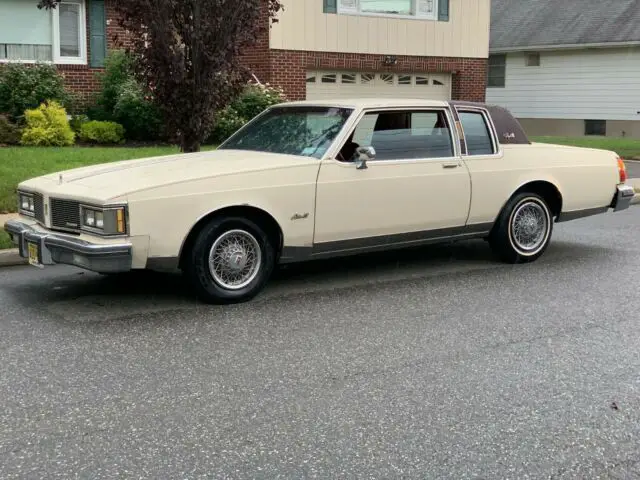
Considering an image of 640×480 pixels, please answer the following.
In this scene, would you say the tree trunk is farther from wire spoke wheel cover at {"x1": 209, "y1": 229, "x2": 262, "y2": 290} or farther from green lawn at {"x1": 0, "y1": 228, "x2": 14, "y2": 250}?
wire spoke wheel cover at {"x1": 209, "y1": 229, "x2": 262, "y2": 290}

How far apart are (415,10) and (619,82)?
33.9 feet

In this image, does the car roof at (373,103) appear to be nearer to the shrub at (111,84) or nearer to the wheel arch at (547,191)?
the wheel arch at (547,191)

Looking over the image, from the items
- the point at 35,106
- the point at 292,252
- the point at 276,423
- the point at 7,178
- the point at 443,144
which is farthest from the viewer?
the point at 35,106

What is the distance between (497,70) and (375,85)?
38.9ft

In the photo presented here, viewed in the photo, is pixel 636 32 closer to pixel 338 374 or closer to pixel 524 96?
pixel 524 96

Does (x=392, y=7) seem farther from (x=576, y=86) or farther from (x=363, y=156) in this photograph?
(x=363, y=156)

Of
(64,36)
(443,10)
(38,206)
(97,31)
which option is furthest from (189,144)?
(443,10)

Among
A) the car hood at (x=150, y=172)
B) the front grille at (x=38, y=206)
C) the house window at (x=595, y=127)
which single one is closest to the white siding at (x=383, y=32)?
the house window at (x=595, y=127)

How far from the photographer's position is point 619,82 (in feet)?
89.9

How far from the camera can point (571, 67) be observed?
28516mm

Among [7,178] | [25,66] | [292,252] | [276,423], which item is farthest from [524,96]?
[276,423]

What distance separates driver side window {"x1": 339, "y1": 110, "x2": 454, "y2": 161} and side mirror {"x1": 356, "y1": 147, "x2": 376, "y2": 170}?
0.11 metres

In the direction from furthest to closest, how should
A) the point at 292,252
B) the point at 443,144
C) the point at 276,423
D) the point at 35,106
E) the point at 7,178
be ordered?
1. the point at 35,106
2. the point at 7,178
3. the point at 443,144
4. the point at 292,252
5. the point at 276,423

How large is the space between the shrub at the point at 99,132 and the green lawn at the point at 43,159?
111 cm
